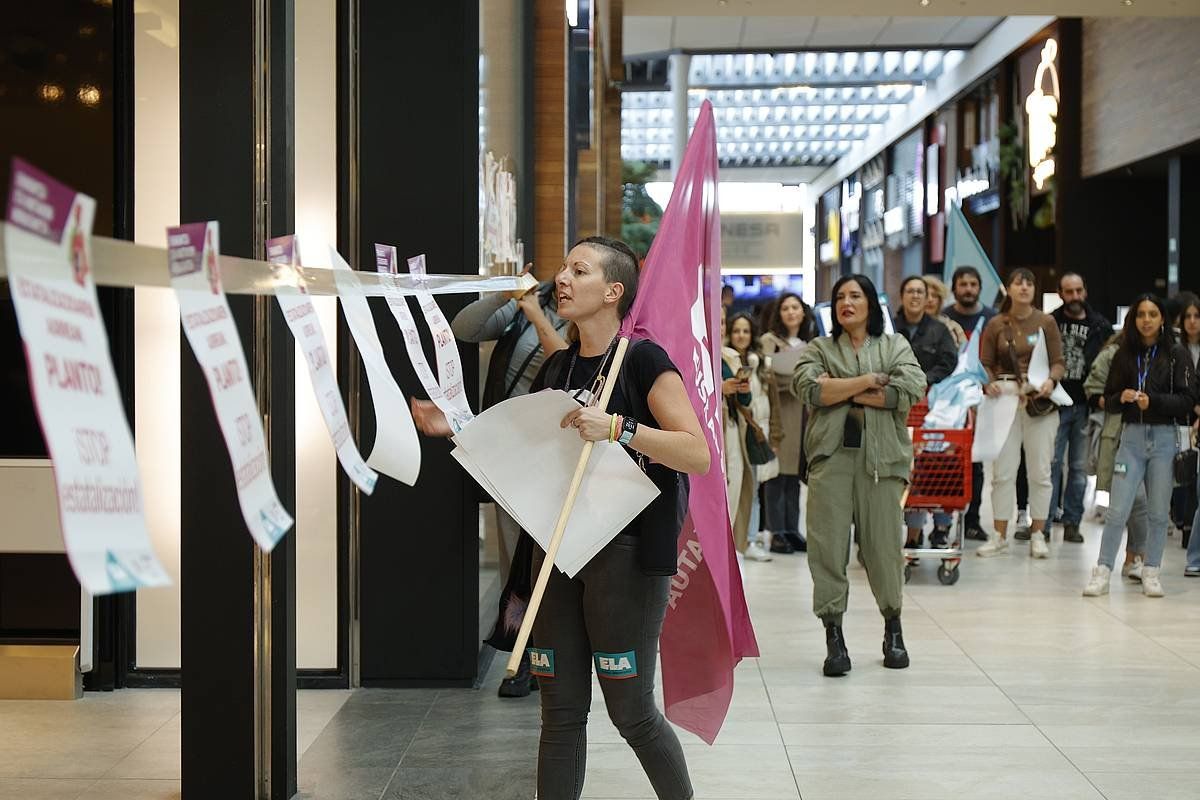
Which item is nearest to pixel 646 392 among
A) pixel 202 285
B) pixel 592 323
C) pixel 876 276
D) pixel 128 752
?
Result: pixel 592 323

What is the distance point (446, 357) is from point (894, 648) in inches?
117

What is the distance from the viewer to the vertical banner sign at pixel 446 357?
10.4 ft

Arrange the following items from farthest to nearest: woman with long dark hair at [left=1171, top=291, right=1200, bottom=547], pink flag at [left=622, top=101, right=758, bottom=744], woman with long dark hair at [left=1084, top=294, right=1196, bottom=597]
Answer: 1. woman with long dark hair at [left=1171, top=291, right=1200, bottom=547]
2. woman with long dark hair at [left=1084, top=294, right=1196, bottom=597]
3. pink flag at [left=622, top=101, right=758, bottom=744]

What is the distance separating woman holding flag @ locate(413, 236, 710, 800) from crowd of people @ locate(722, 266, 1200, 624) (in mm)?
3783

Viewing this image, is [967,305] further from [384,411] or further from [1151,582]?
[384,411]

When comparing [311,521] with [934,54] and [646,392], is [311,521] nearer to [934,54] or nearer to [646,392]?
[646,392]

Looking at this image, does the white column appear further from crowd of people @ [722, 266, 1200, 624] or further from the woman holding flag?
the woman holding flag

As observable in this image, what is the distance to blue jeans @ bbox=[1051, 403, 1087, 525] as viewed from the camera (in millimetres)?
9172

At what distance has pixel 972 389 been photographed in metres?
7.63

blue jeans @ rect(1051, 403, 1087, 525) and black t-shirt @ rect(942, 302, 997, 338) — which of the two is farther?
blue jeans @ rect(1051, 403, 1087, 525)

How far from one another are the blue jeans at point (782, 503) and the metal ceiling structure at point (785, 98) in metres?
10.8

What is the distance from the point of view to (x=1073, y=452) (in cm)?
920

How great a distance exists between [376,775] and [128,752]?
0.83 metres

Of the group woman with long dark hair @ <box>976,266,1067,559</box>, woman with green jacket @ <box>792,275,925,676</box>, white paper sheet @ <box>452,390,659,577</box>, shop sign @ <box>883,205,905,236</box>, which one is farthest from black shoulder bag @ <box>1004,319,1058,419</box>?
shop sign @ <box>883,205,905,236</box>
